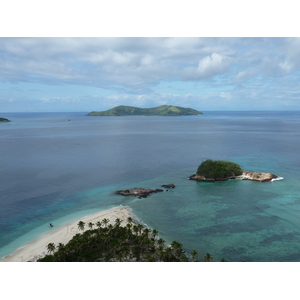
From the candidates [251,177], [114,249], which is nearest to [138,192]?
[114,249]

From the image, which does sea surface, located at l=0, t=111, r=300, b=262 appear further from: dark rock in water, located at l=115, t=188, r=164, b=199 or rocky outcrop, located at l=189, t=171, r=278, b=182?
rocky outcrop, located at l=189, t=171, r=278, b=182

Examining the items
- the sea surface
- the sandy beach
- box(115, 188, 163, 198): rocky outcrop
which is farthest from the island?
the sandy beach

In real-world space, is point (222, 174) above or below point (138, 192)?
Result: above

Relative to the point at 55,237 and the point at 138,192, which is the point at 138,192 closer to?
the point at 138,192

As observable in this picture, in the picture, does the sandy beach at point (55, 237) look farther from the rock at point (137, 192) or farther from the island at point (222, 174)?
the island at point (222, 174)

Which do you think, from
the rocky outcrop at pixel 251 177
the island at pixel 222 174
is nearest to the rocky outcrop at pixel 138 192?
the rocky outcrop at pixel 251 177

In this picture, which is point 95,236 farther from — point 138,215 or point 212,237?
point 212,237

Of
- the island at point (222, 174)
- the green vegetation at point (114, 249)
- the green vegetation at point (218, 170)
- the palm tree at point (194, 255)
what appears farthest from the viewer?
the green vegetation at point (218, 170)
